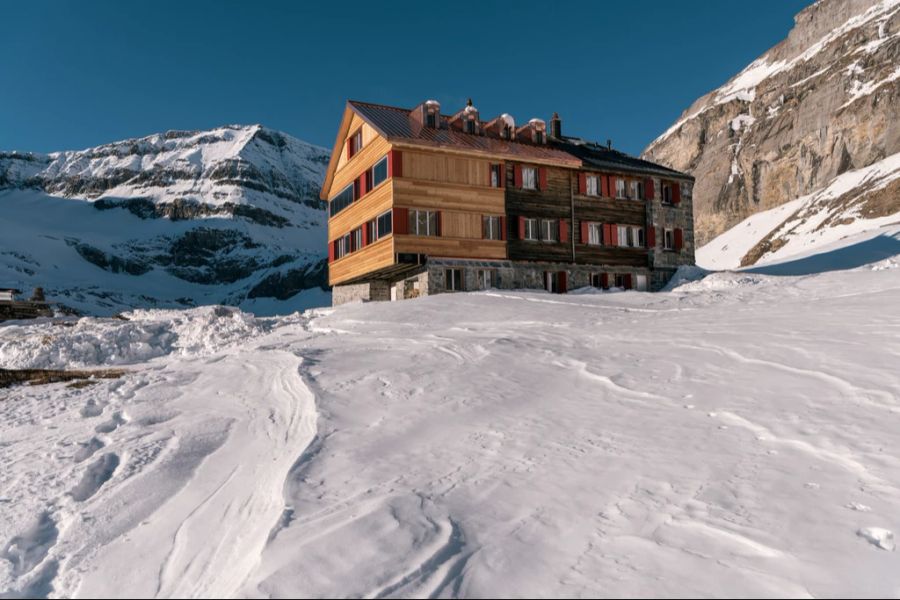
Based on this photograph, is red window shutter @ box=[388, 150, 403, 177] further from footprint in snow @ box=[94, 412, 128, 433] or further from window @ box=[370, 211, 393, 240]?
footprint in snow @ box=[94, 412, 128, 433]

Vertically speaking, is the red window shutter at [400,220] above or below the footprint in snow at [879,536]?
above

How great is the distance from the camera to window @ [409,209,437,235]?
27.6 meters

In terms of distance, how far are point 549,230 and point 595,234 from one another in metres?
2.94

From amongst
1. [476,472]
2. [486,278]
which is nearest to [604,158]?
[486,278]

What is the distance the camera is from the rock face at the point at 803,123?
3127 inches

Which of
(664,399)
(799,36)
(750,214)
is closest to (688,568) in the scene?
(664,399)

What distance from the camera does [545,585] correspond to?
4.05 m

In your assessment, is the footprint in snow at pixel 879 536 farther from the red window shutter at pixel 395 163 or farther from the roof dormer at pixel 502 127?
the roof dormer at pixel 502 127

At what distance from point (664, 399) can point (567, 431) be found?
6.50 ft

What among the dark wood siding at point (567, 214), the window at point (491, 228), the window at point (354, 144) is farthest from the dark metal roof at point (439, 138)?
the window at point (491, 228)

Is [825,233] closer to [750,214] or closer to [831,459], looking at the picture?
[750,214]

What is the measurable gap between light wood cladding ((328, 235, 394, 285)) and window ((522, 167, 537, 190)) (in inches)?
308

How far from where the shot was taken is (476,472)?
6008mm

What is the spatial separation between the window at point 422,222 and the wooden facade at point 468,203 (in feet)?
0.21
